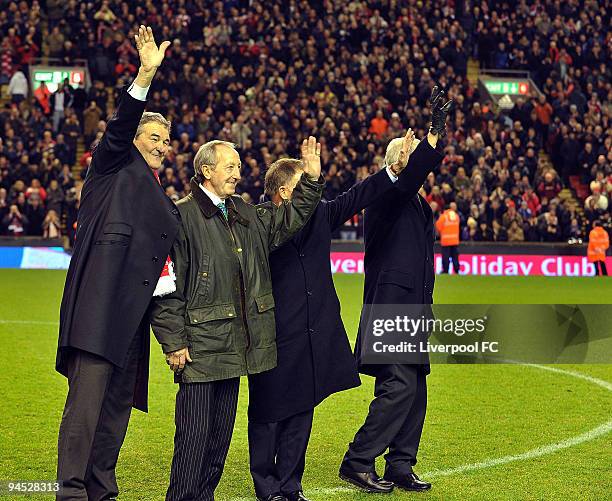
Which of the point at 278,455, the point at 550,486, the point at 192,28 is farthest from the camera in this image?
the point at 192,28

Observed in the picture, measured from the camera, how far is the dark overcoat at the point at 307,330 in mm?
6195

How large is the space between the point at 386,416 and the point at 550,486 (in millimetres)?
1110

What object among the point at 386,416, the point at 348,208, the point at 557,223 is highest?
the point at 557,223

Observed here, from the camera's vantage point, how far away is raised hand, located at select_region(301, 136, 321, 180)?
594 centimetres

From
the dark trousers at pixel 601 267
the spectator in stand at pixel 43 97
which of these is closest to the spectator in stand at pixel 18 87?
the spectator in stand at pixel 43 97

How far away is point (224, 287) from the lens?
5711mm

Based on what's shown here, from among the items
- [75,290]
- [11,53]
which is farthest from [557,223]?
[75,290]

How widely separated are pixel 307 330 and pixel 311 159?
1.00 metres

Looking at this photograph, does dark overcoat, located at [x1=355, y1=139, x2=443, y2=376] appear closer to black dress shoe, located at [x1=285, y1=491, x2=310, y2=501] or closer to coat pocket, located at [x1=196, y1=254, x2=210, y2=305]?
black dress shoe, located at [x1=285, y1=491, x2=310, y2=501]

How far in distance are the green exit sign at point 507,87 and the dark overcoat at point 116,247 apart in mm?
29043

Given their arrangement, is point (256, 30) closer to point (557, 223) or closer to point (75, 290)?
point (557, 223)

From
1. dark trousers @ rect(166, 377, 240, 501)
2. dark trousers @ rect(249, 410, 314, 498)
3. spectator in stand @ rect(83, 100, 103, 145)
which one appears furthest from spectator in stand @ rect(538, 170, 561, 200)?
dark trousers @ rect(166, 377, 240, 501)

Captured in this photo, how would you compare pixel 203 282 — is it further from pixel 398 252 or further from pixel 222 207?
pixel 398 252

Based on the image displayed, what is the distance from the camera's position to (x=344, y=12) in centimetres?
3262
